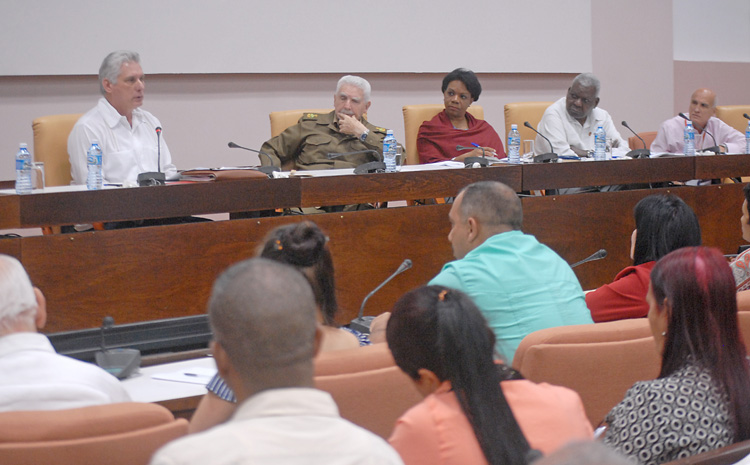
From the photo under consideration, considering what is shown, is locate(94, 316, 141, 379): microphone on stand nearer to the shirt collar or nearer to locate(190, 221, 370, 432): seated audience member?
locate(190, 221, 370, 432): seated audience member

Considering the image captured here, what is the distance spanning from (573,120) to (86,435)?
4479mm

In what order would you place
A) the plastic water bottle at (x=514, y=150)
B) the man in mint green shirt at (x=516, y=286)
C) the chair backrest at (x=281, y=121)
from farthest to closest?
1. the chair backrest at (x=281, y=121)
2. the plastic water bottle at (x=514, y=150)
3. the man in mint green shirt at (x=516, y=286)

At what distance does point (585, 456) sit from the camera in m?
0.51

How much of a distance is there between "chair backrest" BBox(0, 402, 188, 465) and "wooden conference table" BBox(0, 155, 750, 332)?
172cm

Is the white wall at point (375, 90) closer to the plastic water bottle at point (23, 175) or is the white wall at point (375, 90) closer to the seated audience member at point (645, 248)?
the plastic water bottle at point (23, 175)

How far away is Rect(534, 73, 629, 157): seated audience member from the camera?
16.5ft

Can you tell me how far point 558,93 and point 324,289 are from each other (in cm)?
512

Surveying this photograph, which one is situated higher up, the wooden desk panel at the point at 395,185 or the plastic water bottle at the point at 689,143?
the plastic water bottle at the point at 689,143

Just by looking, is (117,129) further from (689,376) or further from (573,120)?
(689,376)

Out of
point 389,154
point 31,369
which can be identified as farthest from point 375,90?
point 31,369

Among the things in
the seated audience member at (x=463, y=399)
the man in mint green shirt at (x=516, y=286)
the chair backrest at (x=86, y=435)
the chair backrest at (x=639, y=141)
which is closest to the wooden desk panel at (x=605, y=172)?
the man in mint green shirt at (x=516, y=286)

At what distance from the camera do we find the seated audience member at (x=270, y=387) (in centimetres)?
84

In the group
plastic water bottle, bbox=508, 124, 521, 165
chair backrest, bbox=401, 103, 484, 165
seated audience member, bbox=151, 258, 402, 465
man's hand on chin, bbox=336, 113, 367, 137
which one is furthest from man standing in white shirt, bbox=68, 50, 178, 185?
seated audience member, bbox=151, 258, 402, 465

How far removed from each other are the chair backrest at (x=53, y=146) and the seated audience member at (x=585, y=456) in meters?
3.70
